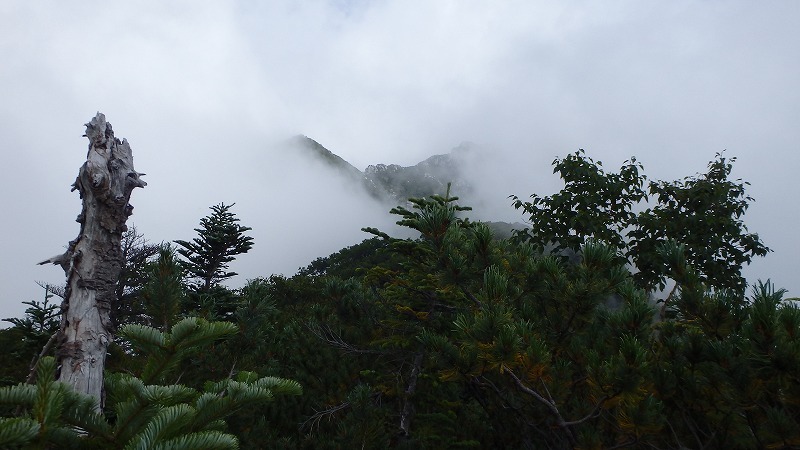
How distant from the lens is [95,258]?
11.7 ft

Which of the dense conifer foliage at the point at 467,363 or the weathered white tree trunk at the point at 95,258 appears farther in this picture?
the weathered white tree trunk at the point at 95,258

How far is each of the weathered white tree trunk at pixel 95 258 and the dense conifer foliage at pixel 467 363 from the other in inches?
9.9

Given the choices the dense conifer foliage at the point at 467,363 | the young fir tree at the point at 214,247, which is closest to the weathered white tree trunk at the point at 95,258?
the dense conifer foliage at the point at 467,363

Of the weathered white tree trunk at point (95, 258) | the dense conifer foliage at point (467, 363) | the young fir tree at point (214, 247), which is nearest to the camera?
the dense conifer foliage at point (467, 363)

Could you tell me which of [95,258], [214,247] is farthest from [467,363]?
[214,247]

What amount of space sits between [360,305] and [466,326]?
3977mm

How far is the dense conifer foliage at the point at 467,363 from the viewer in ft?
9.45

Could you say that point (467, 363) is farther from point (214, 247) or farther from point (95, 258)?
point (214, 247)

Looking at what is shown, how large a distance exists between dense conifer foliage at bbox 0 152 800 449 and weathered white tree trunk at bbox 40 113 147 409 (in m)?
0.25

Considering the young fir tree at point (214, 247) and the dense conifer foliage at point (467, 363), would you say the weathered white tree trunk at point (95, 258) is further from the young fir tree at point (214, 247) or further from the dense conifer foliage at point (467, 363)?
the young fir tree at point (214, 247)

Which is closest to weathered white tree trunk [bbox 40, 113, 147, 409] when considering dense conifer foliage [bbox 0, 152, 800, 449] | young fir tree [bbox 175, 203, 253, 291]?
dense conifer foliage [bbox 0, 152, 800, 449]

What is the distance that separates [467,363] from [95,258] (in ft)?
9.25

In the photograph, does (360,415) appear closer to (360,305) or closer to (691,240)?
(360,305)

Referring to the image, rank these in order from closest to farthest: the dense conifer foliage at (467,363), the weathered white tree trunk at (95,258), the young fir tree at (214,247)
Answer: the dense conifer foliage at (467,363), the weathered white tree trunk at (95,258), the young fir tree at (214,247)
